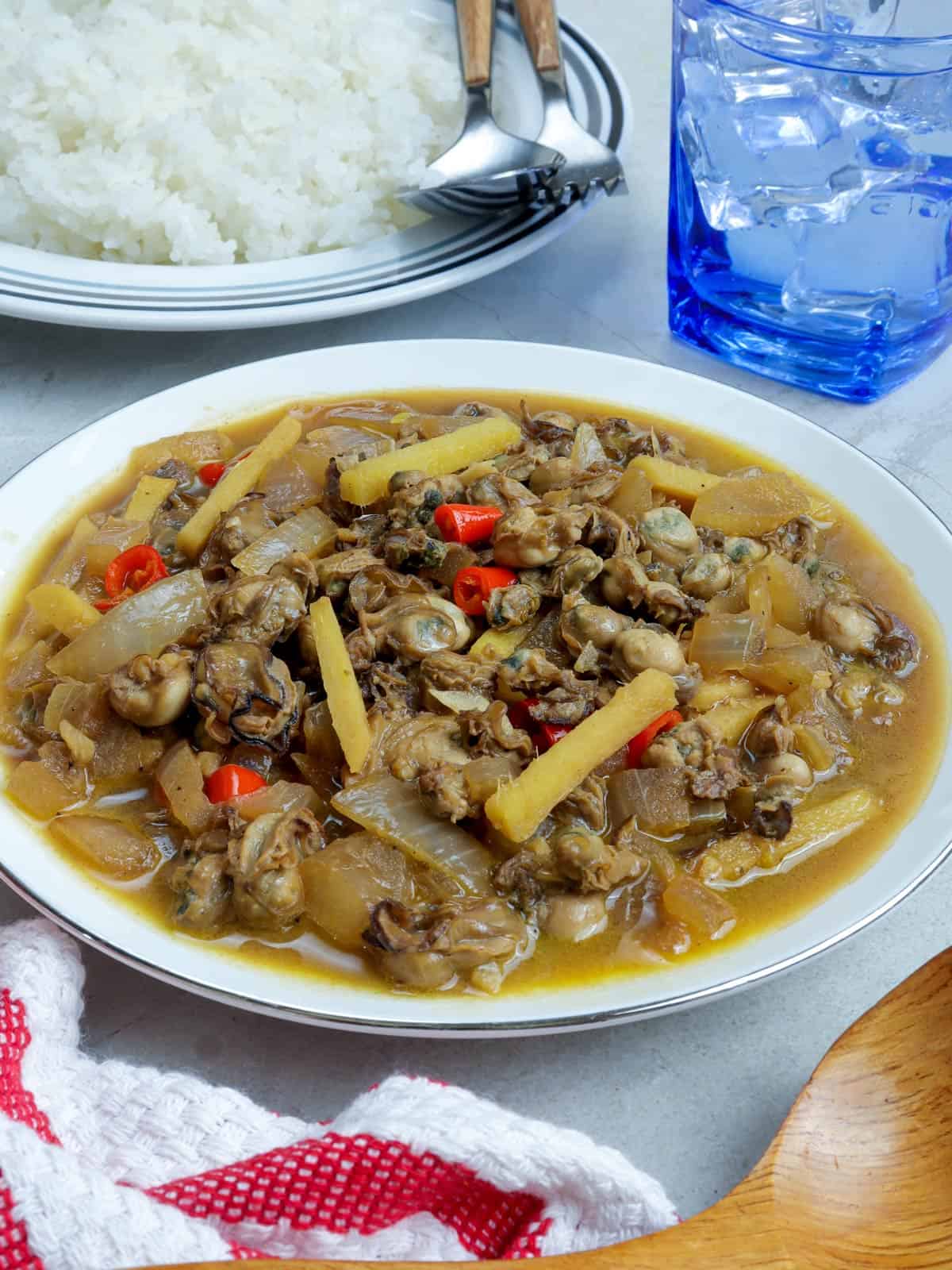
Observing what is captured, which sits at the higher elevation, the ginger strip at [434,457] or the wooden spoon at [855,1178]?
the ginger strip at [434,457]

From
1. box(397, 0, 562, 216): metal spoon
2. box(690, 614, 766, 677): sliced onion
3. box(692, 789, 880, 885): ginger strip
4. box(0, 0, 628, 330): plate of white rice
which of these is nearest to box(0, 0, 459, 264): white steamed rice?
box(0, 0, 628, 330): plate of white rice

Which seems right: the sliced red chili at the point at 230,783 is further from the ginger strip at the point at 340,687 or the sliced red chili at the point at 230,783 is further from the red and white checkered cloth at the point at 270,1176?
the red and white checkered cloth at the point at 270,1176

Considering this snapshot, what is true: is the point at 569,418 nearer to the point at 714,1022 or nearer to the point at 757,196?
the point at 757,196

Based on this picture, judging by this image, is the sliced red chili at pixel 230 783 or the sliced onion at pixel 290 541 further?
the sliced onion at pixel 290 541

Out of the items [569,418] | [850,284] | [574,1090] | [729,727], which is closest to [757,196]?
[850,284]

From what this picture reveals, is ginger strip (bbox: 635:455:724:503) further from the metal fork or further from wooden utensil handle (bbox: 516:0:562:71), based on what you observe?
wooden utensil handle (bbox: 516:0:562:71)

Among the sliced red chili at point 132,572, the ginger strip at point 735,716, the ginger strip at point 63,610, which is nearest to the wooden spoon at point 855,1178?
the ginger strip at point 735,716

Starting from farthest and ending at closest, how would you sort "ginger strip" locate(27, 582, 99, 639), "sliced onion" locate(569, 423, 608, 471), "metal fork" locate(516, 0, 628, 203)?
"metal fork" locate(516, 0, 628, 203)
"sliced onion" locate(569, 423, 608, 471)
"ginger strip" locate(27, 582, 99, 639)
